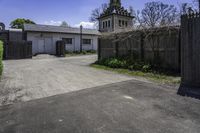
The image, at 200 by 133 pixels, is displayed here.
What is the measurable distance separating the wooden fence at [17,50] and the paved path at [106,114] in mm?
16857

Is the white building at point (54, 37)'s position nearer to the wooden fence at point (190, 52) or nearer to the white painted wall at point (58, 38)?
the white painted wall at point (58, 38)

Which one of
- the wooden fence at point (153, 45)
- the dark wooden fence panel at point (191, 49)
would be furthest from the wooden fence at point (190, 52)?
the wooden fence at point (153, 45)

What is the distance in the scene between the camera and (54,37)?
25969 mm

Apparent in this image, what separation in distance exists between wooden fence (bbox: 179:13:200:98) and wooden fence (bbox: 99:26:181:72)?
8.77ft

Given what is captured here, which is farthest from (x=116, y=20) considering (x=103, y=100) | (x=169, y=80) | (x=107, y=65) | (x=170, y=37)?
(x=103, y=100)

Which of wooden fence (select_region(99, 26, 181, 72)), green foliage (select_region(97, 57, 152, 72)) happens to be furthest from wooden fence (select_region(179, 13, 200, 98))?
green foliage (select_region(97, 57, 152, 72))

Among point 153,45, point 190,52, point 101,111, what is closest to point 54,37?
point 153,45

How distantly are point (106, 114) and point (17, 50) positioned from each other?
19.0 metres

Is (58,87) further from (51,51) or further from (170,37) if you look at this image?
(51,51)

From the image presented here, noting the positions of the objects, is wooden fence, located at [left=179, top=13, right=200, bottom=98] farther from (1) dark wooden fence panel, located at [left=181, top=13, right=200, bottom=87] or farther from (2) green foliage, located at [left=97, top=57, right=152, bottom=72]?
(2) green foliage, located at [left=97, top=57, right=152, bottom=72]

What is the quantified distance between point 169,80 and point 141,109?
12.4 feet

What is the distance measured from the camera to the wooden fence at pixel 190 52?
6332mm

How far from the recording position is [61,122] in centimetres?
366

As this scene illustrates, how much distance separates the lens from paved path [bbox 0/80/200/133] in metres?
3.40
